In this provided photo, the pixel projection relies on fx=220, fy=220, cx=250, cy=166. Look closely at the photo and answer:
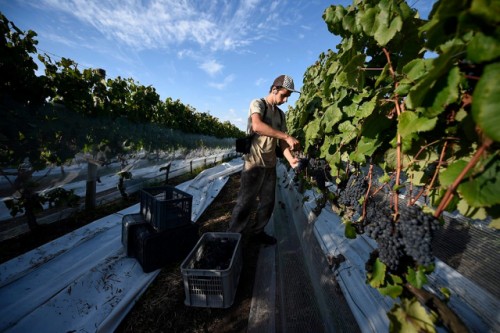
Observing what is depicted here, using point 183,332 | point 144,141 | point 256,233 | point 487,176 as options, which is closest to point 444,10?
point 487,176

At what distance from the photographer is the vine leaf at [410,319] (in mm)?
862

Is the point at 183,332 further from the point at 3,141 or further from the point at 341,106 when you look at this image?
the point at 3,141

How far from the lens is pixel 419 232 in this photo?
85 cm

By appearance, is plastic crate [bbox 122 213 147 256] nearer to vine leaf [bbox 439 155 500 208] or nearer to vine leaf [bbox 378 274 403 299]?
vine leaf [bbox 378 274 403 299]

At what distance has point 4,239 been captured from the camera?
10.7ft

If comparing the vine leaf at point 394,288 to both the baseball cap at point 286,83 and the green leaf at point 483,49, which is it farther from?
the baseball cap at point 286,83

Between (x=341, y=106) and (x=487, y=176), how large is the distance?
3.99 ft

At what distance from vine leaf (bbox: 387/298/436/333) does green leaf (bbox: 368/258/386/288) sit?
106 mm

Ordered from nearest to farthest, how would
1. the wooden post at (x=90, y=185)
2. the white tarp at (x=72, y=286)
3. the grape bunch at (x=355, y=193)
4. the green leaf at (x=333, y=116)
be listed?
1. the grape bunch at (x=355, y=193)
2. the green leaf at (x=333, y=116)
3. the white tarp at (x=72, y=286)
4. the wooden post at (x=90, y=185)

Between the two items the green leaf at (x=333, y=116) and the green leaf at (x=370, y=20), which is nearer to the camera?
the green leaf at (x=370, y=20)

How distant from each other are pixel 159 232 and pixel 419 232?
261cm

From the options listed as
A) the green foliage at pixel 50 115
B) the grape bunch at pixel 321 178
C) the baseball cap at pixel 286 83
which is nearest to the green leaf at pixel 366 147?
the grape bunch at pixel 321 178

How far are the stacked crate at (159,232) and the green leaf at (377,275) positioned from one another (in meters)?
2.20

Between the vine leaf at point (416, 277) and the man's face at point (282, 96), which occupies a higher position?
the man's face at point (282, 96)
